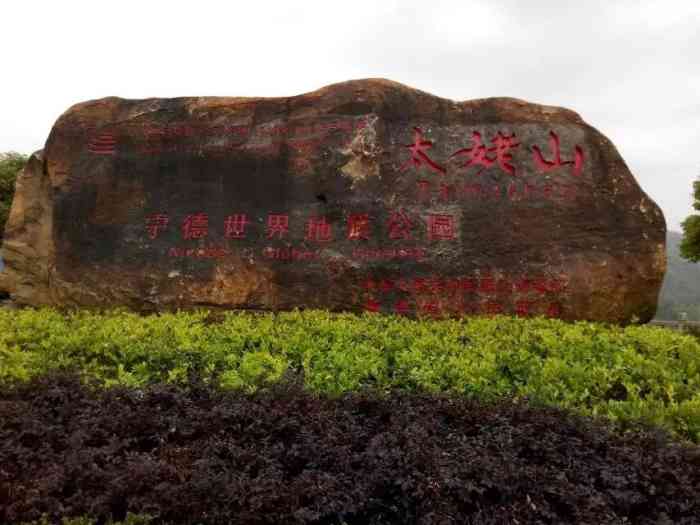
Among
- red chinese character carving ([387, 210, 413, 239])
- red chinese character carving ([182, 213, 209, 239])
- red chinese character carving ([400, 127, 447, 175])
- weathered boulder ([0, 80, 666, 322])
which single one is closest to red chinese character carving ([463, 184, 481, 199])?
weathered boulder ([0, 80, 666, 322])

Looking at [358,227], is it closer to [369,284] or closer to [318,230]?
[318,230]

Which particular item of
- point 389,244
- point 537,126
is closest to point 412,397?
point 389,244

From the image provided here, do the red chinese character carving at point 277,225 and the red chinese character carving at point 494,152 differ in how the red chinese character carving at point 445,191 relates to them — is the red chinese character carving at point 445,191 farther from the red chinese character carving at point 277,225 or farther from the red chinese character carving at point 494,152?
the red chinese character carving at point 277,225

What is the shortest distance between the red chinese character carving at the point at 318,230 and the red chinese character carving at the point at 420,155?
1204 millimetres

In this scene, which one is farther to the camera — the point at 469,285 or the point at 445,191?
the point at 445,191

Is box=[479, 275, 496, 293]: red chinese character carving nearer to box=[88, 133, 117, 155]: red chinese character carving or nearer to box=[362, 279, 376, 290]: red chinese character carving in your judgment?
box=[362, 279, 376, 290]: red chinese character carving

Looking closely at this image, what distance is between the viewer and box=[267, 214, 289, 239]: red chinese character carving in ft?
23.7

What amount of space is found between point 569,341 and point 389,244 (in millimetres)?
2585

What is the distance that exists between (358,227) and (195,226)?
2.11 meters

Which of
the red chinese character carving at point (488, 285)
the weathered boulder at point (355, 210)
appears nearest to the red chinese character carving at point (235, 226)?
the weathered boulder at point (355, 210)

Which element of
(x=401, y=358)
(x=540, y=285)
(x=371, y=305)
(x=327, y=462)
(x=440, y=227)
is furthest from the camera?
(x=440, y=227)

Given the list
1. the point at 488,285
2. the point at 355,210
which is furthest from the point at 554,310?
the point at 355,210

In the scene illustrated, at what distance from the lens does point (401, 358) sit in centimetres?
459

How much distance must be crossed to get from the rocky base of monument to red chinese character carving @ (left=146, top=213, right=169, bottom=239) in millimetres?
3911
